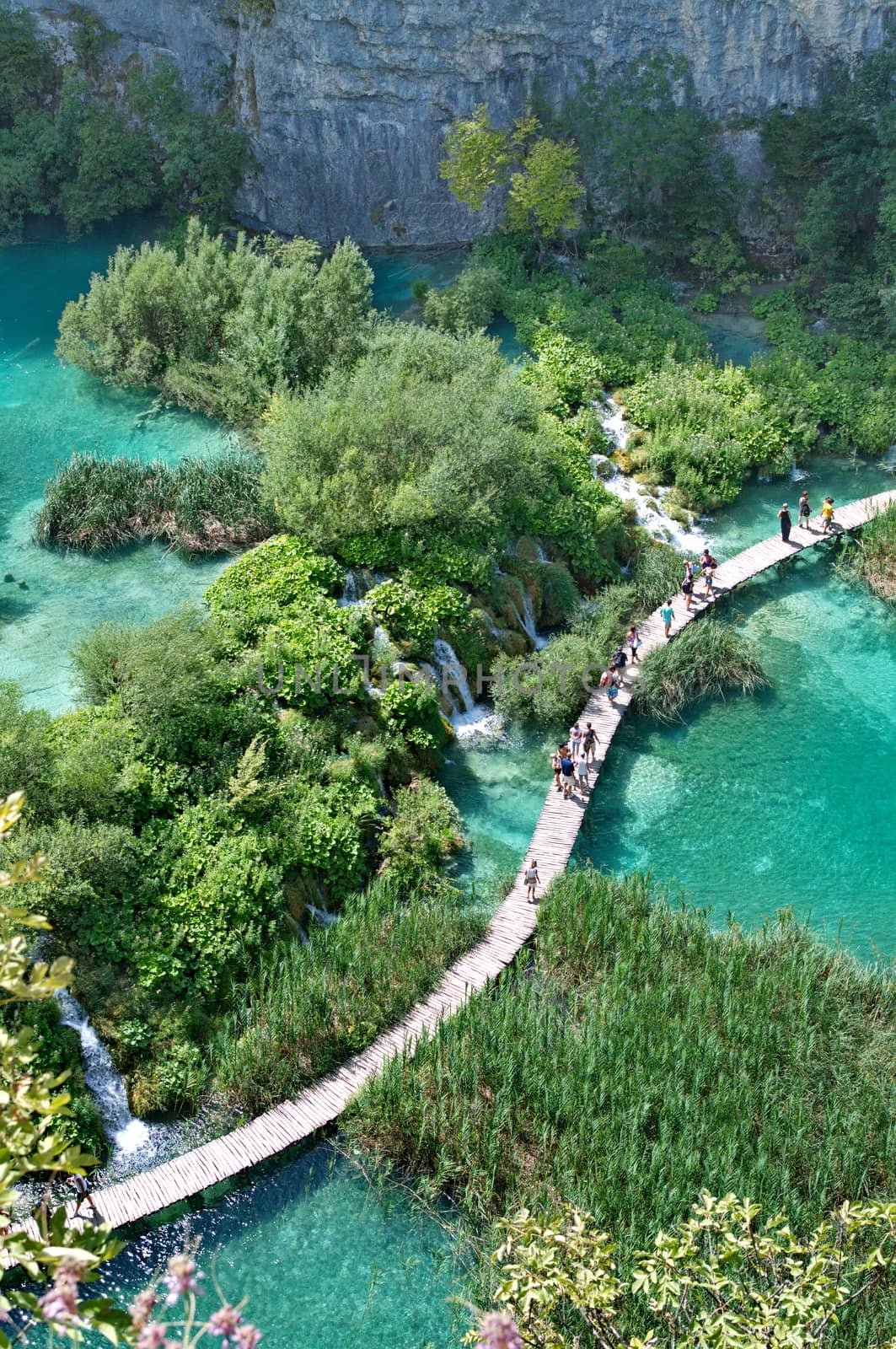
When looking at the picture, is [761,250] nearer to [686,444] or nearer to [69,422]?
[686,444]

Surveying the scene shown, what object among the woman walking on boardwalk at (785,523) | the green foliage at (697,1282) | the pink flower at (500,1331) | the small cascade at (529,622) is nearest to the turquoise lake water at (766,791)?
the woman walking on boardwalk at (785,523)

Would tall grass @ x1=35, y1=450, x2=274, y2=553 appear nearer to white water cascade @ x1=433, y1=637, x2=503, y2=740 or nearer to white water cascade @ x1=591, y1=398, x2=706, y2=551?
white water cascade @ x1=433, y1=637, x2=503, y2=740

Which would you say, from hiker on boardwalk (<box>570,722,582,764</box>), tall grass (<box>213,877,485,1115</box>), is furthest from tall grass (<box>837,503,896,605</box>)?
tall grass (<box>213,877,485,1115</box>)

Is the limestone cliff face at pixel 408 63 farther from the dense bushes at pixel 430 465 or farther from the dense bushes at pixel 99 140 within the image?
the dense bushes at pixel 430 465

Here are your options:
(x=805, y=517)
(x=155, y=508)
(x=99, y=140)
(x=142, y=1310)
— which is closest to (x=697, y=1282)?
(x=142, y=1310)

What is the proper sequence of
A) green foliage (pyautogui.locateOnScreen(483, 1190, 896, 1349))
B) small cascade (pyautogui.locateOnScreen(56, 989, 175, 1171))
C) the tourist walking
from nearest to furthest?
1. green foliage (pyautogui.locateOnScreen(483, 1190, 896, 1349))
2. small cascade (pyautogui.locateOnScreen(56, 989, 175, 1171))
3. the tourist walking

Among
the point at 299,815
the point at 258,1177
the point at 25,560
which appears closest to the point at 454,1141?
the point at 258,1177
